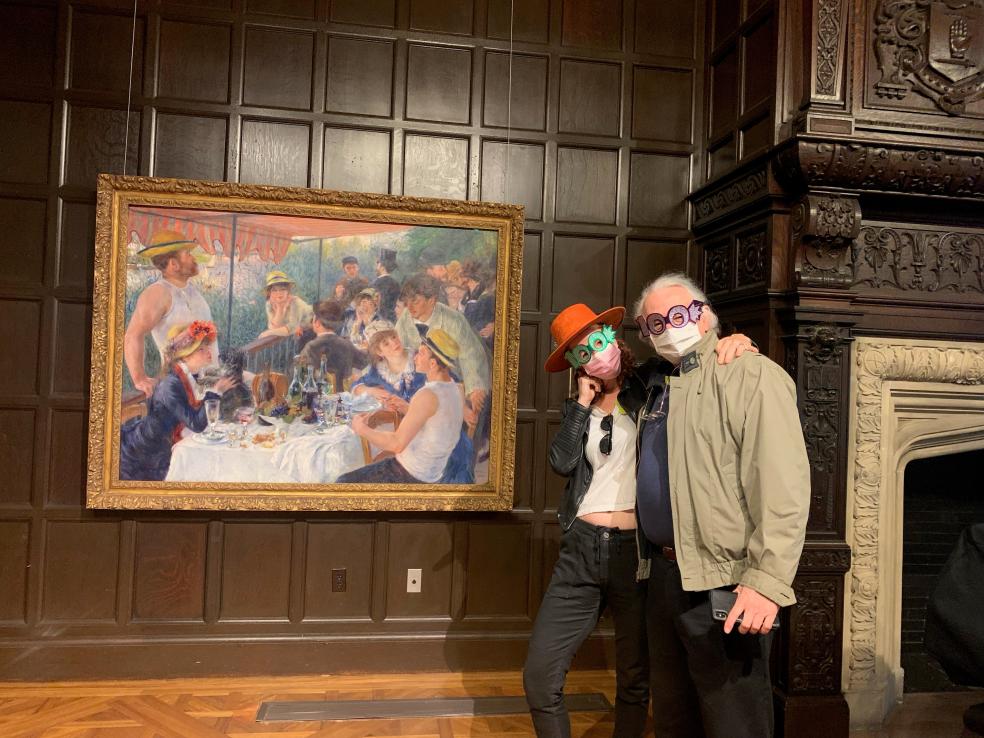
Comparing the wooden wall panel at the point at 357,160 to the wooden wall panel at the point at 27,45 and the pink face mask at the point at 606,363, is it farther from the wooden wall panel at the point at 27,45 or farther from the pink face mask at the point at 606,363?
the pink face mask at the point at 606,363

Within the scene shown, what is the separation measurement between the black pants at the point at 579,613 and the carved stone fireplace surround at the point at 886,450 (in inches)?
48.8

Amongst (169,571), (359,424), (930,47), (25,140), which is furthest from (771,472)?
(25,140)

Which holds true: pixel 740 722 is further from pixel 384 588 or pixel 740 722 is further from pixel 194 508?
pixel 194 508

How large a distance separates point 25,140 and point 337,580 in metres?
2.69

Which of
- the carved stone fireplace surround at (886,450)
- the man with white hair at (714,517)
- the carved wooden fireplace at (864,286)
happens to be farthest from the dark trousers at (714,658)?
the carved stone fireplace surround at (886,450)

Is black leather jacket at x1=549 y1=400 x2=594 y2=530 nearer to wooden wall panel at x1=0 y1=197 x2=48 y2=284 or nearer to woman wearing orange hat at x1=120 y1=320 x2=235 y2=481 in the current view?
woman wearing orange hat at x1=120 y1=320 x2=235 y2=481

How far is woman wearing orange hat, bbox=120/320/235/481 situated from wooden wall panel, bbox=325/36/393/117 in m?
1.35

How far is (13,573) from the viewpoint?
3.41m

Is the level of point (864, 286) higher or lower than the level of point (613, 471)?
higher

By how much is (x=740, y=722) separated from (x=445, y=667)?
195cm

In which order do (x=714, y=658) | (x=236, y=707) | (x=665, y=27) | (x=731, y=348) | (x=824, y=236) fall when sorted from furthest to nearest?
(x=665, y=27), (x=236, y=707), (x=824, y=236), (x=731, y=348), (x=714, y=658)

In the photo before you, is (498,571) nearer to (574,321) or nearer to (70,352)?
(574,321)

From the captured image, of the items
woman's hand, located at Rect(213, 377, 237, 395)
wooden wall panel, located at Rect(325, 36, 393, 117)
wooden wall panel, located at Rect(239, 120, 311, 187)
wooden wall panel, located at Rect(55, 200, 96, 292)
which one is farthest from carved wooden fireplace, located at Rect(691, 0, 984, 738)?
wooden wall panel, located at Rect(55, 200, 96, 292)

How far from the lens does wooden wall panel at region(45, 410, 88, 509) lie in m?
3.44
